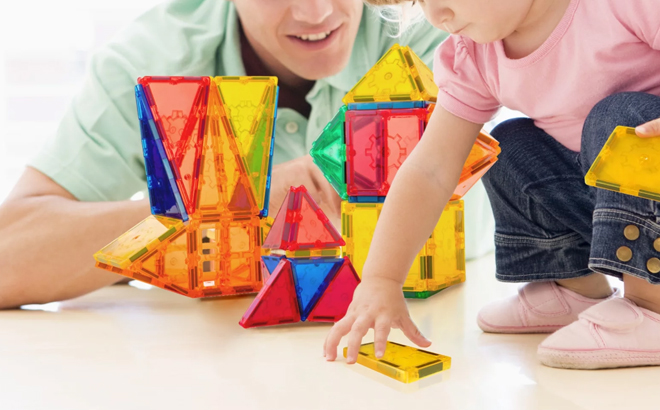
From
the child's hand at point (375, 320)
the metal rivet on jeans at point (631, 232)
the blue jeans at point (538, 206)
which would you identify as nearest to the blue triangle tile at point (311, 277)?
the child's hand at point (375, 320)

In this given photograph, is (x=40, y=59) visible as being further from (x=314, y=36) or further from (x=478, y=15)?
(x=478, y=15)

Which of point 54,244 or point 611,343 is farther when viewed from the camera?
point 54,244

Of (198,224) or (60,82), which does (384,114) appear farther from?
(60,82)

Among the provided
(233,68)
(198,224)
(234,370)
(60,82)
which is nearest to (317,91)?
(233,68)

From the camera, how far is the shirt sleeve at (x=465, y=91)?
2.49 ft

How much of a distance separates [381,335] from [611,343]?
213 millimetres

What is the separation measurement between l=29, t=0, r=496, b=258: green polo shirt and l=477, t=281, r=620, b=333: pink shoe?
580 mm

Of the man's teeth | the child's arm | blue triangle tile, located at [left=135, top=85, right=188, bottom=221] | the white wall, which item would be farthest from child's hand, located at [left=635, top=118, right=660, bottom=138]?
the white wall

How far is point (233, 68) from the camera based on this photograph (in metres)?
1.25

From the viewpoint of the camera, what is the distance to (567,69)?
69cm

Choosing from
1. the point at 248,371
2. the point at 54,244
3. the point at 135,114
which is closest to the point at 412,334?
the point at 248,371

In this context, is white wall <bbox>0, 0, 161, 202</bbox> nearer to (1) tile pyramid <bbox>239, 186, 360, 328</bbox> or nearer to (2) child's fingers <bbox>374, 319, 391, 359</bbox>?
(1) tile pyramid <bbox>239, 186, 360, 328</bbox>

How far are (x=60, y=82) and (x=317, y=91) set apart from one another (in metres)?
0.91

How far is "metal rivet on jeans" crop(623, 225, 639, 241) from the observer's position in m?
0.61
